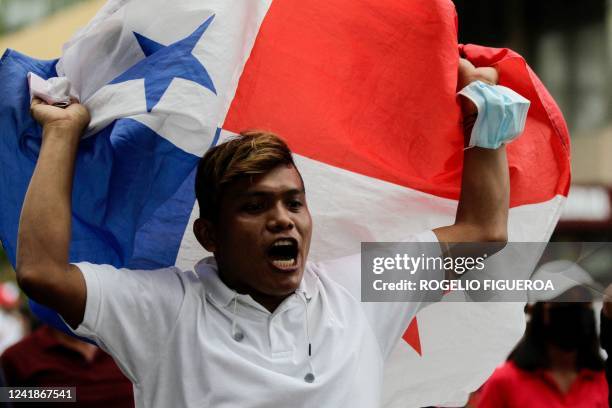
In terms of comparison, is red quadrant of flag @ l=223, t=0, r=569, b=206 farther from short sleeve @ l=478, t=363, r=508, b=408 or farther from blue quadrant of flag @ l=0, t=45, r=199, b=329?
short sleeve @ l=478, t=363, r=508, b=408

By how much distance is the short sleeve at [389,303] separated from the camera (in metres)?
3.40

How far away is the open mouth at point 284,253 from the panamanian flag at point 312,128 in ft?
1.63

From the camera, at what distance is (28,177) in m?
3.51

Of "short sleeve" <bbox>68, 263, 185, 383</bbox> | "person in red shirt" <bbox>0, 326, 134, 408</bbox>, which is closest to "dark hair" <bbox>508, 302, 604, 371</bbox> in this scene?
"person in red shirt" <bbox>0, 326, 134, 408</bbox>

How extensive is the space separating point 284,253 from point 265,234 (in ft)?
0.24

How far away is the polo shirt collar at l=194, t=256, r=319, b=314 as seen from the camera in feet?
10.6

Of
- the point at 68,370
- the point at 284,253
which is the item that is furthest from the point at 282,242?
the point at 68,370

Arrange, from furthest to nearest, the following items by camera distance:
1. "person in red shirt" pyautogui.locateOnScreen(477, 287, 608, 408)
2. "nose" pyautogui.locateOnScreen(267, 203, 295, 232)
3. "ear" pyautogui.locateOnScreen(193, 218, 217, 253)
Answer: "person in red shirt" pyautogui.locateOnScreen(477, 287, 608, 408), "ear" pyautogui.locateOnScreen(193, 218, 217, 253), "nose" pyautogui.locateOnScreen(267, 203, 295, 232)

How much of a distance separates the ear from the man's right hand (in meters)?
0.42

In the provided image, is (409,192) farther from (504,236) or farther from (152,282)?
(152,282)

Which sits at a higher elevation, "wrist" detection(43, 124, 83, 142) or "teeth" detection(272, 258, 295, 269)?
"wrist" detection(43, 124, 83, 142)

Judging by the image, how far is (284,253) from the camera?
3.23 m

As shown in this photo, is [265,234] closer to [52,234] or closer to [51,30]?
[52,234]

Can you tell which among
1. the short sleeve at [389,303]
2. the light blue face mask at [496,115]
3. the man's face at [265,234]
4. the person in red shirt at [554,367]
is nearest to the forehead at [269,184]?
the man's face at [265,234]
